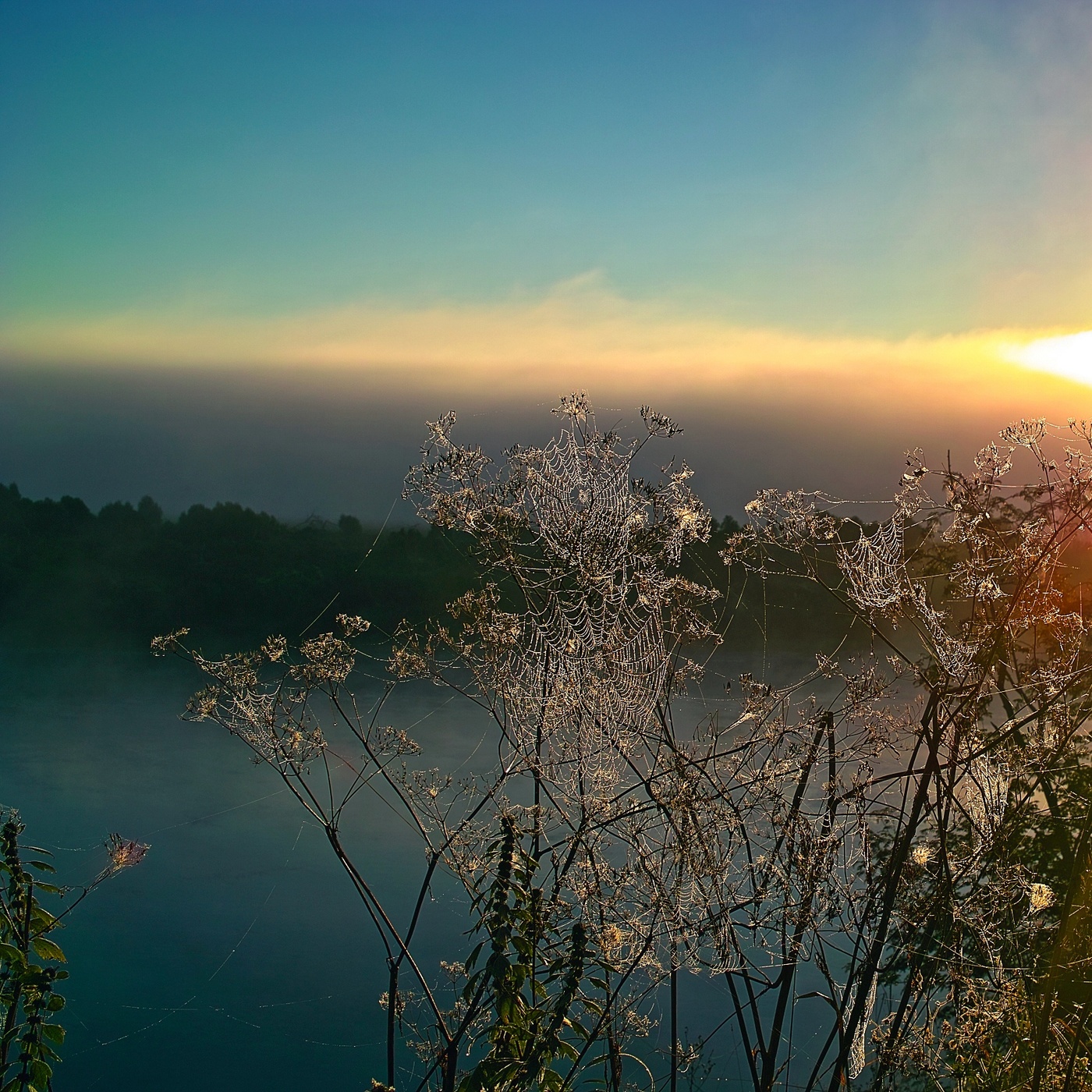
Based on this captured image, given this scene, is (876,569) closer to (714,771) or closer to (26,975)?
(714,771)

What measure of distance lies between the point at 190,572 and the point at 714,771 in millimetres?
13552

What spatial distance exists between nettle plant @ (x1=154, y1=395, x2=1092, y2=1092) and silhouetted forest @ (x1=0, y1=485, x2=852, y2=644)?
6.58 metres

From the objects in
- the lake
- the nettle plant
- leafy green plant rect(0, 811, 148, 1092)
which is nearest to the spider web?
the nettle plant

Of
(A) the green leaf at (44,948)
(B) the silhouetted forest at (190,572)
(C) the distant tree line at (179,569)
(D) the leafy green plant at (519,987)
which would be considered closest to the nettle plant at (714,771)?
(D) the leafy green plant at (519,987)

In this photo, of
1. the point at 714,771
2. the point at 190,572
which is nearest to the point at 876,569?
the point at 714,771

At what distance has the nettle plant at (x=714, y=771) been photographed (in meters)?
2.68

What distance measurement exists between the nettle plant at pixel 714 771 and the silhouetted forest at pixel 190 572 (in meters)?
6.58

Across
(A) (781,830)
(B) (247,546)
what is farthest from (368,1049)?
(B) (247,546)

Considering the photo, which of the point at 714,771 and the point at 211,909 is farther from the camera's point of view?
the point at 211,909

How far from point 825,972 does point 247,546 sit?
1360cm

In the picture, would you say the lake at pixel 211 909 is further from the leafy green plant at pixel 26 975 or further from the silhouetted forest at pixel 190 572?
the leafy green plant at pixel 26 975

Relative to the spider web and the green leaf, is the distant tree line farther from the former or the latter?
the green leaf

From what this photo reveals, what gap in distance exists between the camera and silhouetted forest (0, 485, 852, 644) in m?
11.4

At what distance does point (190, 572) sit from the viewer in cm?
1524
